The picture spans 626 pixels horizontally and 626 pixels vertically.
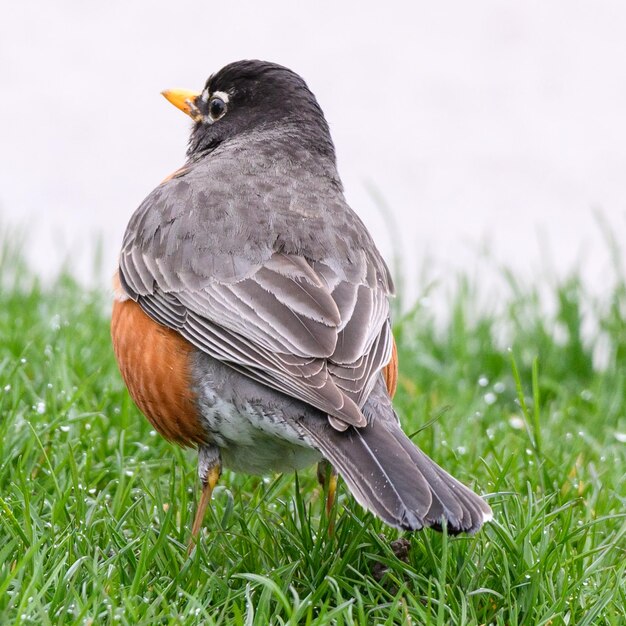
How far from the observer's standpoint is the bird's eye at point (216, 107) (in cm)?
529

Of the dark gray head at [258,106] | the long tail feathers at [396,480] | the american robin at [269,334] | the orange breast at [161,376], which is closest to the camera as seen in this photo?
the long tail feathers at [396,480]

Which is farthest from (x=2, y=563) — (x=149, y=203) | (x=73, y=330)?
(x=73, y=330)

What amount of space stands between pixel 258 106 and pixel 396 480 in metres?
2.34

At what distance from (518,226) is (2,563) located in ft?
20.7

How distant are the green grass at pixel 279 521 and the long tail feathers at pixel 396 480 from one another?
7.2 inches

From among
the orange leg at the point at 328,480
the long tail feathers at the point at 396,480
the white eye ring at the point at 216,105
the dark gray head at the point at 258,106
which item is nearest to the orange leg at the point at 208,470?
the orange leg at the point at 328,480

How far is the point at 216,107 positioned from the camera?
17.4ft

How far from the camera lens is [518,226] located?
8.91 metres

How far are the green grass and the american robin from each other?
0.67 ft

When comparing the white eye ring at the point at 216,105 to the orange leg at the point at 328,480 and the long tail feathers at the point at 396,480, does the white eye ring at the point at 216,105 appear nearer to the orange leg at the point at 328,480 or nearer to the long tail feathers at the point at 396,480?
the orange leg at the point at 328,480

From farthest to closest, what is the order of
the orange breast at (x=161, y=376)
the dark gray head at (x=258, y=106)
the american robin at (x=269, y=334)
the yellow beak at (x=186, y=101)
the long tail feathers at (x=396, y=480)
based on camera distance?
the yellow beak at (x=186, y=101), the dark gray head at (x=258, y=106), the orange breast at (x=161, y=376), the american robin at (x=269, y=334), the long tail feathers at (x=396, y=480)

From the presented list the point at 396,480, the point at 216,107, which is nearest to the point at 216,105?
the point at 216,107

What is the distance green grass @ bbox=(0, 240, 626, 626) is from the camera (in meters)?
3.27

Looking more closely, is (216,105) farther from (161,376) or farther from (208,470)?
(208,470)
